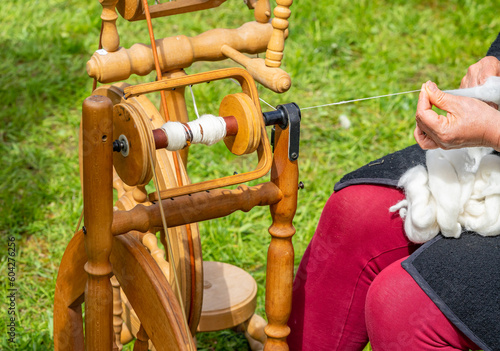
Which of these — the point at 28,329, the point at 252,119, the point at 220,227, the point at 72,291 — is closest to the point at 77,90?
the point at 220,227

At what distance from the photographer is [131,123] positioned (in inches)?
34.9

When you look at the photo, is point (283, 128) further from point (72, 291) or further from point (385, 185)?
point (72, 291)

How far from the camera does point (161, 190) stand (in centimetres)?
104

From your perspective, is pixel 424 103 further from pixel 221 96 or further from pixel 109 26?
pixel 221 96

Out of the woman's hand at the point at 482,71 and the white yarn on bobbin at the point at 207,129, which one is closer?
the white yarn on bobbin at the point at 207,129

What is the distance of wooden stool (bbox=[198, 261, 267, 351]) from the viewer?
152cm

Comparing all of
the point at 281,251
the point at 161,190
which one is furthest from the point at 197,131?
the point at 281,251

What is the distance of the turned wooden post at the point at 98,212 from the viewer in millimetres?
845

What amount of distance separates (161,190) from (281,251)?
9.7 inches

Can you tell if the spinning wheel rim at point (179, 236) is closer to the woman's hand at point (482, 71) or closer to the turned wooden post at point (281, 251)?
the turned wooden post at point (281, 251)

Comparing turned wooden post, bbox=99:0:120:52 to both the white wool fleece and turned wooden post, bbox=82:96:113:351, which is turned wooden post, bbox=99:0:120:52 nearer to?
turned wooden post, bbox=82:96:113:351

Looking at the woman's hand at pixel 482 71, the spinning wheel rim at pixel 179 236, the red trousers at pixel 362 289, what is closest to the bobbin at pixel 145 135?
the spinning wheel rim at pixel 179 236

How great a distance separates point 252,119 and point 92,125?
0.25 meters

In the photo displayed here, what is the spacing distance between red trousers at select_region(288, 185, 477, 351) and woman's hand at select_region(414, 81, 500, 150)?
23 centimetres
